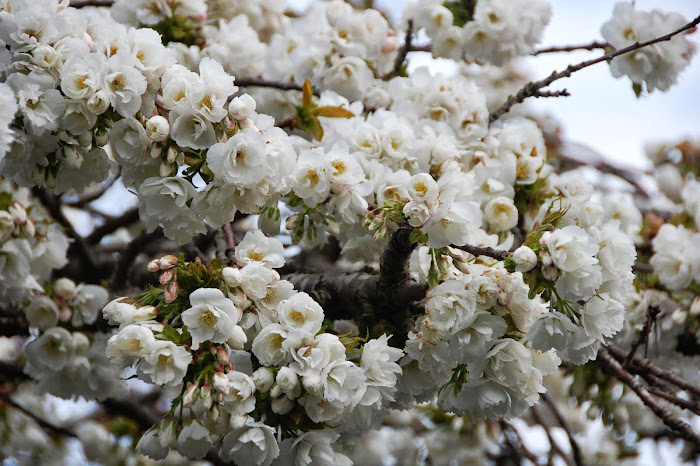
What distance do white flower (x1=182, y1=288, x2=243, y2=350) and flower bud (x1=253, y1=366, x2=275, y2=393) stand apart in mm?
111

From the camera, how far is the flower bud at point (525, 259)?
1439mm

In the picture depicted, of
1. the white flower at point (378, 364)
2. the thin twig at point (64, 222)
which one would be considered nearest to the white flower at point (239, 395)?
the white flower at point (378, 364)

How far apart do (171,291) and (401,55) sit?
4.96 ft

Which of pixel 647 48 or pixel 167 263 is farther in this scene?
pixel 647 48

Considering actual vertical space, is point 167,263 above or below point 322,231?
above

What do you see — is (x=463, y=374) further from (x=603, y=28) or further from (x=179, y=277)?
(x=603, y=28)

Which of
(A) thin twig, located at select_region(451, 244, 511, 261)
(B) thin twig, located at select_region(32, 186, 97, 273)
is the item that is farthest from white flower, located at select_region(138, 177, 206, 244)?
(B) thin twig, located at select_region(32, 186, 97, 273)

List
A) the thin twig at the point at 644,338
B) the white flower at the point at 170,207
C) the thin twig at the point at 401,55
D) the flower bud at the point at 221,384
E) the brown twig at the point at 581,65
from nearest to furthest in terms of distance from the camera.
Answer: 1. the flower bud at the point at 221,384
2. the white flower at the point at 170,207
3. the brown twig at the point at 581,65
4. the thin twig at the point at 644,338
5. the thin twig at the point at 401,55

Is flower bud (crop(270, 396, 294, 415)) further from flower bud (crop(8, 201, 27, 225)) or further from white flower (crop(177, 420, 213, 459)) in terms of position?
flower bud (crop(8, 201, 27, 225))

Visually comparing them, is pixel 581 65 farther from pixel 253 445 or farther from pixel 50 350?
pixel 50 350

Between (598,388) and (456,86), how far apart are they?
1284mm

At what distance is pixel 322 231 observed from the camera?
6.34ft

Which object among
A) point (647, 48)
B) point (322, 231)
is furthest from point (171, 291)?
point (647, 48)

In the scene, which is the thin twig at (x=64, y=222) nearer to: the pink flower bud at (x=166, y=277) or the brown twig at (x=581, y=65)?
the pink flower bud at (x=166, y=277)
